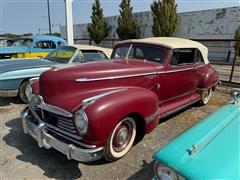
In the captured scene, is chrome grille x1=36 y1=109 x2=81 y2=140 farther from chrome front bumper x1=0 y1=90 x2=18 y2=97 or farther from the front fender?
chrome front bumper x1=0 y1=90 x2=18 y2=97

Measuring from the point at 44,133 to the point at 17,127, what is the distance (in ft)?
5.51

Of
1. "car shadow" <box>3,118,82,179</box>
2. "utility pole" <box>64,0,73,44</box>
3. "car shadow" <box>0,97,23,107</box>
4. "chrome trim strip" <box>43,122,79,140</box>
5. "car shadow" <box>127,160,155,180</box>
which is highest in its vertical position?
"utility pole" <box>64,0,73,44</box>

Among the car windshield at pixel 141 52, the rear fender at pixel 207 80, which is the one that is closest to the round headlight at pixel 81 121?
the car windshield at pixel 141 52

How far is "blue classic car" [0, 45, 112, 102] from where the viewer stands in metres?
4.90

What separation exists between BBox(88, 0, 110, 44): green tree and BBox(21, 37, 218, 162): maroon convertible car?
22.7 m

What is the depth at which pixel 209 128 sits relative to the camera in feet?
6.37

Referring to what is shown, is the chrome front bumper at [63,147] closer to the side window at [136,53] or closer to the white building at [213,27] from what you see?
the side window at [136,53]

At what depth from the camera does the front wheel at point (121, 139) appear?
274 centimetres

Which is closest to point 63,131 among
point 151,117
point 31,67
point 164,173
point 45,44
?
point 151,117

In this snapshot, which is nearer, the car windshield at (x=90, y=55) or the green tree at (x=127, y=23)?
the car windshield at (x=90, y=55)

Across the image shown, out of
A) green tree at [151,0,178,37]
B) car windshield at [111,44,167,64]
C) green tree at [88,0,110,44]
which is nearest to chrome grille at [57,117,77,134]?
car windshield at [111,44,167,64]

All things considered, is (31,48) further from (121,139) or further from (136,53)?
(121,139)

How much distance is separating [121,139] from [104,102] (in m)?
0.69

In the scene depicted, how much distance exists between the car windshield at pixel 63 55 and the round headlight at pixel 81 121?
336 centimetres
